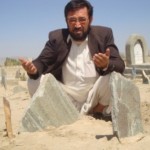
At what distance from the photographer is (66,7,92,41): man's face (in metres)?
4.56

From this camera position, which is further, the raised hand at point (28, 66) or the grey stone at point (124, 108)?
the raised hand at point (28, 66)

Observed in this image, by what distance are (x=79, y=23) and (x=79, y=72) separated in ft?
2.17

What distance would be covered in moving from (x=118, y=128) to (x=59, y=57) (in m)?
1.72

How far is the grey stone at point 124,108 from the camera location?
3361 millimetres

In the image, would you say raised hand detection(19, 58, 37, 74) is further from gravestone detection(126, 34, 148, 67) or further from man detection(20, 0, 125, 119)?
gravestone detection(126, 34, 148, 67)

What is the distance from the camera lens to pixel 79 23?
4621mm

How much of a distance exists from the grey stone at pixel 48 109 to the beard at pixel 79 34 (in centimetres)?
86

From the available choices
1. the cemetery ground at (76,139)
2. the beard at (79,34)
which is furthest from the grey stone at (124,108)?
the beard at (79,34)

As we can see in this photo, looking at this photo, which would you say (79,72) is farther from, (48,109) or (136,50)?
(136,50)

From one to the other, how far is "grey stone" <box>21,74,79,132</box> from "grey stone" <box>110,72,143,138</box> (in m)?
0.87

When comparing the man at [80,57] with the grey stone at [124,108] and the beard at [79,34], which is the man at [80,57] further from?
the grey stone at [124,108]

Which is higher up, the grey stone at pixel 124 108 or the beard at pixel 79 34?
the beard at pixel 79 34

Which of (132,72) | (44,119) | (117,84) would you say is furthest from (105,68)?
(132,72)

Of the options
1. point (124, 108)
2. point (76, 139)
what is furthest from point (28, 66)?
point (124, 108)
